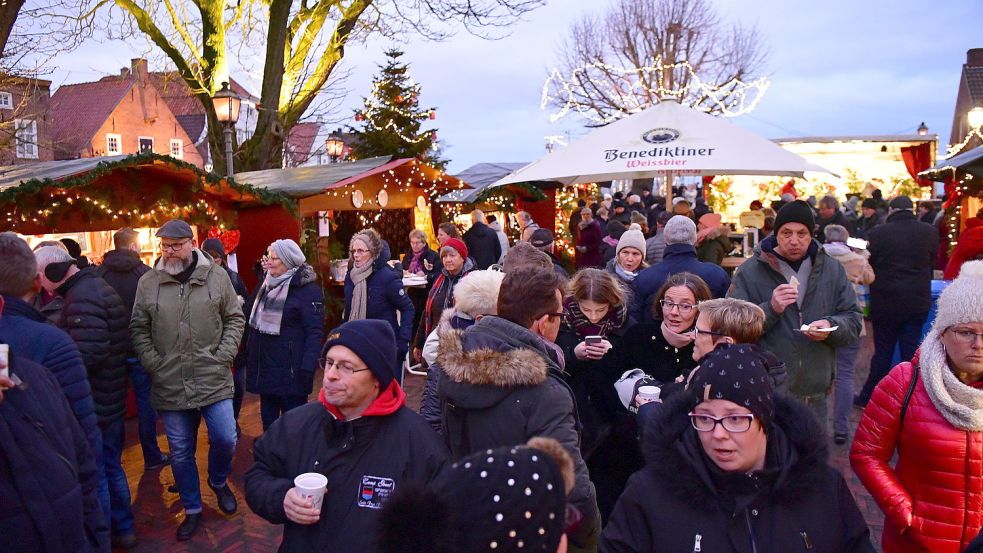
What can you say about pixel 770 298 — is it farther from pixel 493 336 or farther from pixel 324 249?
pixel 324 249

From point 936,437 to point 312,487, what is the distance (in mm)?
2136

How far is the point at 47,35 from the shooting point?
527 inches

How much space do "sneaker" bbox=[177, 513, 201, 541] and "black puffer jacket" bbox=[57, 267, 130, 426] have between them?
2.72 ft

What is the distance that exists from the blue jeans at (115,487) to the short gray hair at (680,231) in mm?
4038

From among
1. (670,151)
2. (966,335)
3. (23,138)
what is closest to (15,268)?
(966,335)

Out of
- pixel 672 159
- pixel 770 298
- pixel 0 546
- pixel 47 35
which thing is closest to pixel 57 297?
pixel 0 546

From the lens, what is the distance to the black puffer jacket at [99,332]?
164 inches

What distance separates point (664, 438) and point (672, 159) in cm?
508

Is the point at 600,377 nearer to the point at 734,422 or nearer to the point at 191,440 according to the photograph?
the point at 734,422

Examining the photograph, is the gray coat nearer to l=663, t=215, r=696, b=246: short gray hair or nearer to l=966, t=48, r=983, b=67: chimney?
l=663, t=215, r=696, b=246: short gray hair

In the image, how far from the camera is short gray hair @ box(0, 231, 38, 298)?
3291mm

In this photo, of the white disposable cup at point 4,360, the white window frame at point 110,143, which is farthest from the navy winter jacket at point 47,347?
the white window frame at point 110,143

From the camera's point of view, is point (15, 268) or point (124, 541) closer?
point (15, 268)

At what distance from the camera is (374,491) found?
233 centimetres
